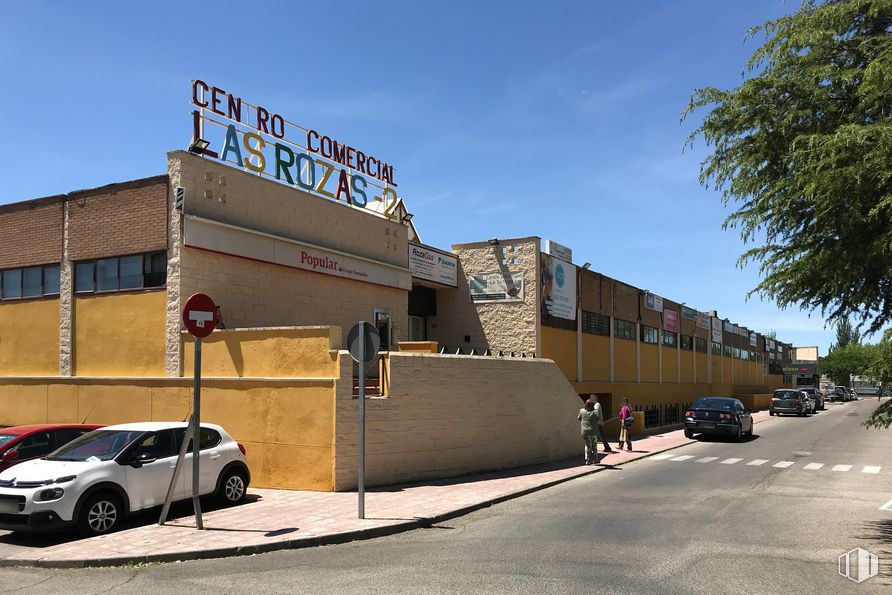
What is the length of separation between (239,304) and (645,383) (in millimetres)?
24031

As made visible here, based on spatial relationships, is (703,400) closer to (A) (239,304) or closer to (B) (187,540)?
(A) (239,304)

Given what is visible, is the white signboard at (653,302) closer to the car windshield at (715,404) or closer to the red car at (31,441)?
the car windshield at (715,404)

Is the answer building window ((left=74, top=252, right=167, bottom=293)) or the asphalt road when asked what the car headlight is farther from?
building window ((left=74, top=252, right=167, bottom=293))

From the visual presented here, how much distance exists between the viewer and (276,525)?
33.1ft

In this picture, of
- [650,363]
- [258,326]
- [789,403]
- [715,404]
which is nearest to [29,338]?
[258,326]

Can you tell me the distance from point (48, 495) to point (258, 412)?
508 cm

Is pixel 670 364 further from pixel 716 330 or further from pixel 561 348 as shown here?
pixel 561 348

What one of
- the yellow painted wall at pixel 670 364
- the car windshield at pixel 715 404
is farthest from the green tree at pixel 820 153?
the yellow painted wall at pixel 670 364

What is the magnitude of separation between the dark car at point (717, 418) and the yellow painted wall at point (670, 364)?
1175 centimetres

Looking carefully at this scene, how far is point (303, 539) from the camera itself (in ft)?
30.2

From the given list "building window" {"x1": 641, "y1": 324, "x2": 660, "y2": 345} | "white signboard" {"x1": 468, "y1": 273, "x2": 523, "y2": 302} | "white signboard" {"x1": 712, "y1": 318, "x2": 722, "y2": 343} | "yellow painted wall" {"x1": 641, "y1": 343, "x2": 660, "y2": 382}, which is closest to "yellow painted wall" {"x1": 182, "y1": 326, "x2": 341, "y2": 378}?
"white signboard" {"x1": 468, "y1": 273, "x2": 523, "y2": 302}

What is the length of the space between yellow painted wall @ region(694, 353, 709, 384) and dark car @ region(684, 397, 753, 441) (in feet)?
61.2

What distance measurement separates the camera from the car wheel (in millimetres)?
9508

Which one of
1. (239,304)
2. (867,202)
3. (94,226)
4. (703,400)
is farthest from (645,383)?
(867,202)
